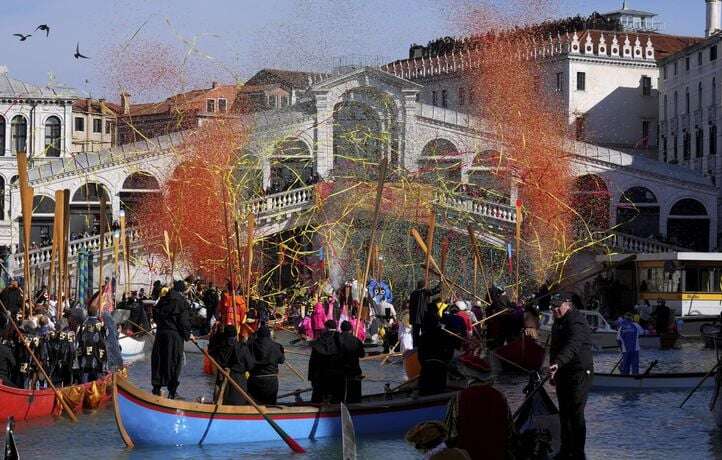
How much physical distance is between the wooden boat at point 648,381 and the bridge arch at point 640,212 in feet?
131

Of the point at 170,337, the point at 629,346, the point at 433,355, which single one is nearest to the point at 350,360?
the point at 433,355

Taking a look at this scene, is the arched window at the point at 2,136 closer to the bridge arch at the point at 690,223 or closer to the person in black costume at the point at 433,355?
the bridge arch at the point at 690,223

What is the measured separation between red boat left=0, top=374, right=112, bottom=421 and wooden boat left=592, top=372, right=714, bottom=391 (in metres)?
7.90

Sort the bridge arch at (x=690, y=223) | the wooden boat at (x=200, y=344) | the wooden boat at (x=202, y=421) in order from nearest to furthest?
the wooden boat at (x=202, y=421), the wooden boat at (x=200, y=344), the bridge arch at (x=690, y=223)

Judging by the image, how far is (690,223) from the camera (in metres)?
66.3

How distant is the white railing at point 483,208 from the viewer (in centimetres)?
5697

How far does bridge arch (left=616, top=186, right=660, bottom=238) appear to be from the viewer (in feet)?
216

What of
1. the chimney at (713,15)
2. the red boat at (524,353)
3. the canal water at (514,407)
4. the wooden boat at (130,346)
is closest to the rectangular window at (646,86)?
the chimney at (713,15)

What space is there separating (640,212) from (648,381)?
41388mm

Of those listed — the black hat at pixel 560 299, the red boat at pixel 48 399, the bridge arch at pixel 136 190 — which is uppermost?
the bridge arch at pixel 136 190

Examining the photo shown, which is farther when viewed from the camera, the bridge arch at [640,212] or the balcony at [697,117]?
the balcony at [697,117]

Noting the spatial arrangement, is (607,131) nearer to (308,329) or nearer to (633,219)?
(633,219)

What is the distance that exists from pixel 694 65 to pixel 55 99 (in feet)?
98.9

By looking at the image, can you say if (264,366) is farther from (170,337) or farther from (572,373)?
(572,373)
